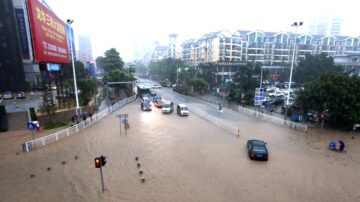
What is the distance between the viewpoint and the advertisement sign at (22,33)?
3756cm

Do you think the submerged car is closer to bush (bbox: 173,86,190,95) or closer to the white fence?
the white fence

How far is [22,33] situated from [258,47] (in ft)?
223

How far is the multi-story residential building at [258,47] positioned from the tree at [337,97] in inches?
1668

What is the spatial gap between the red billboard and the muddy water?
8168mm

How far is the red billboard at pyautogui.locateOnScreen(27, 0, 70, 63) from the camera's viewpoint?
16297 millimetres

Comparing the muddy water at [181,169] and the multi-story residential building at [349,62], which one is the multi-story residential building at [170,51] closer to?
the multi-story residential building at [349,62]

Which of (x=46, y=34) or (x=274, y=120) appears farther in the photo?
(x=274, y=120)

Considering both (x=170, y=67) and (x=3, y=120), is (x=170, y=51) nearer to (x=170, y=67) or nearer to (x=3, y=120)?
(x=170, y=67)

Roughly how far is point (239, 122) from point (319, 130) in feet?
26.4

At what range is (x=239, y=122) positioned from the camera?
78.3 ft

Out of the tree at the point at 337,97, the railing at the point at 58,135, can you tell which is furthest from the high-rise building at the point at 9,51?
the tree at the point at 337,97

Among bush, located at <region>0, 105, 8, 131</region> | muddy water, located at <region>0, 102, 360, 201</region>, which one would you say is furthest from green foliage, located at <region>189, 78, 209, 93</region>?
bush, located at <region>0, 105, 8, 131</region>

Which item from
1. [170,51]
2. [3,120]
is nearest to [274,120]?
[3,120]

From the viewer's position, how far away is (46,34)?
1831 cm
